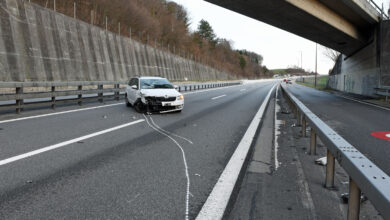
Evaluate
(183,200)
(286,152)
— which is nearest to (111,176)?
(183,200)

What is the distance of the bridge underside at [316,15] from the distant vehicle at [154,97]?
285 inches

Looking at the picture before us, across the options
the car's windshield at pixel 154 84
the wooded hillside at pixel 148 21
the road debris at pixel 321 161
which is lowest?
the road debris at pixel 321 161

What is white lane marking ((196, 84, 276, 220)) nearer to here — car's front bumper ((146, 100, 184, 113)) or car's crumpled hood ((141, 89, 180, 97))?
car's front bumper ((146, 100, 184, 113))

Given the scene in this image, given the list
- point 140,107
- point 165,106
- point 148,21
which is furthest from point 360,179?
point 148,21

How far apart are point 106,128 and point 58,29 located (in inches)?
1071

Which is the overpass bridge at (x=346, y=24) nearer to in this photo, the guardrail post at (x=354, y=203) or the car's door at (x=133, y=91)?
the car's door at (x=133, y=91)

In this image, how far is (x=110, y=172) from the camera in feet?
14.6

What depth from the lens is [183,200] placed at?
136 inches

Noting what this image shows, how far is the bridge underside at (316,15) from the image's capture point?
17.0 meters

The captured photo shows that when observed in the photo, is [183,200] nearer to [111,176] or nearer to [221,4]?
[111,176]

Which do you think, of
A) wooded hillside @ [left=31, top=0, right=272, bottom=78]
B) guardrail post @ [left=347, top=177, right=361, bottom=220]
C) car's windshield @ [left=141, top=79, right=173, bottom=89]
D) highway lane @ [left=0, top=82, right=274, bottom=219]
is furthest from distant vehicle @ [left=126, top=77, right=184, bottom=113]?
wooded hillside @ [left=31, top=0, right=272, bottom=78]

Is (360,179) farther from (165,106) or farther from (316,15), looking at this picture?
(316,15)

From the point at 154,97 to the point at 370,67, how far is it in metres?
21.6

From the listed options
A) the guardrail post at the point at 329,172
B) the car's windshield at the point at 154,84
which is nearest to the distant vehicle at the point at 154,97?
the car's windshield at the point at 154,84
